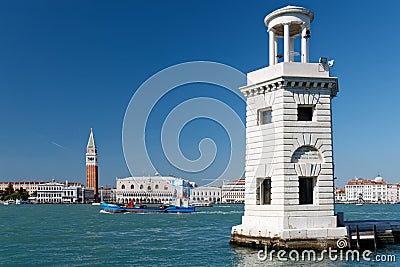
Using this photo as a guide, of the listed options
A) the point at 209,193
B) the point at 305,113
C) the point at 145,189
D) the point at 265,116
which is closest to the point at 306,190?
the point at 305,113

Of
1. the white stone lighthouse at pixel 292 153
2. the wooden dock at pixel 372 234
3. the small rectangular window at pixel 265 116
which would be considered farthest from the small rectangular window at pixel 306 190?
the small rectangular window at pixel 265 116

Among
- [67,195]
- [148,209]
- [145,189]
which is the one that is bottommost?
[67,195]

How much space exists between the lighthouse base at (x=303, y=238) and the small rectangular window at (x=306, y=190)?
4.82 ft

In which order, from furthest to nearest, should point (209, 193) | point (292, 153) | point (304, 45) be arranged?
point (209, 193) → point (304, 45) → point (292, 153)

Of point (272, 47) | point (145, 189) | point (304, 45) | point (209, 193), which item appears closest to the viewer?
point (304, 45)

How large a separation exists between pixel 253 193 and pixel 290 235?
284 cm

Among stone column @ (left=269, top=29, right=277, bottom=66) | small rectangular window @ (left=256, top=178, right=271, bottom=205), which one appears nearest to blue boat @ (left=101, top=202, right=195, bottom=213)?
small rectangular window @ (left=256, top=178, right=271, bottom=205)

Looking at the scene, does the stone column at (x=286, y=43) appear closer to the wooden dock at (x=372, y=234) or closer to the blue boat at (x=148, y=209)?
the wooden dock at (x=372, y=234)

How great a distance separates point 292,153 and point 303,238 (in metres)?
3.30

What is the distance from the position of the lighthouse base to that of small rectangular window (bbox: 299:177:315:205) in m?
1.47

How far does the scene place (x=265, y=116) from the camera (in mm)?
22344

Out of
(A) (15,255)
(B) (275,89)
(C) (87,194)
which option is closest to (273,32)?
(B) (275,89)

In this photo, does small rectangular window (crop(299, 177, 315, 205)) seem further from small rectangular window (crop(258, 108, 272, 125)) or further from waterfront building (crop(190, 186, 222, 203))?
waterfront building (crop(190, 186, 222, 203))

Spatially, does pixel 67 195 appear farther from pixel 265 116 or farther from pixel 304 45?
pixel 304 45
